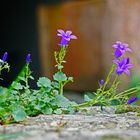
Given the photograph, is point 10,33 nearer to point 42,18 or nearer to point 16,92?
point 42,18

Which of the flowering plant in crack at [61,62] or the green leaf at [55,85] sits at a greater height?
the flowering plant in crack at [61,62]

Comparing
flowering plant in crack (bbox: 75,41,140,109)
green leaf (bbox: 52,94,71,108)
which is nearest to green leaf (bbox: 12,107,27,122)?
green leaf (bbox: 52,94,71,108)

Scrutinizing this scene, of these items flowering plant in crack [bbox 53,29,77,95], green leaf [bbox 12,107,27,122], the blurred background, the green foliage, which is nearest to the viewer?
green leaf [bbox 12,107,27,122]

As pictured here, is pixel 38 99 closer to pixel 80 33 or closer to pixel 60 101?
pixel 60 101

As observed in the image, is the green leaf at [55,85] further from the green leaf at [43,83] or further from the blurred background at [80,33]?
the blurred background at [80,33]

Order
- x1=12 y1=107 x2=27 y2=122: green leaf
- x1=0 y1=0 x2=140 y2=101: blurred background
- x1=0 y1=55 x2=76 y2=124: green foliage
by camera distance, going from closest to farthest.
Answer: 1. x1=12 y1=107 x2=27 y2=122: green leaf
2. x1=0 y1=55 x2=76 y2=124: green foliage
3. x1=0 y1=0 x2=140 y2=101: blurred background

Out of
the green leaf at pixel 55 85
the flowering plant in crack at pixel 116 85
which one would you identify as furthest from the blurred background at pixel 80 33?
the green leaf at pixel 55 85

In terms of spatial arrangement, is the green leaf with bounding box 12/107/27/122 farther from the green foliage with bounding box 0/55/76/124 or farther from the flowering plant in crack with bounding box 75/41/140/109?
the flowering plant in crack with bounding box 75/41/140/109

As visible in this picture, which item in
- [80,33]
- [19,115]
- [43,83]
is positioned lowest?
[19,115]

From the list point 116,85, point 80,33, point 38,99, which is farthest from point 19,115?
point 80,33

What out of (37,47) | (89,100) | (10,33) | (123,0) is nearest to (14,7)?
(10,33)
